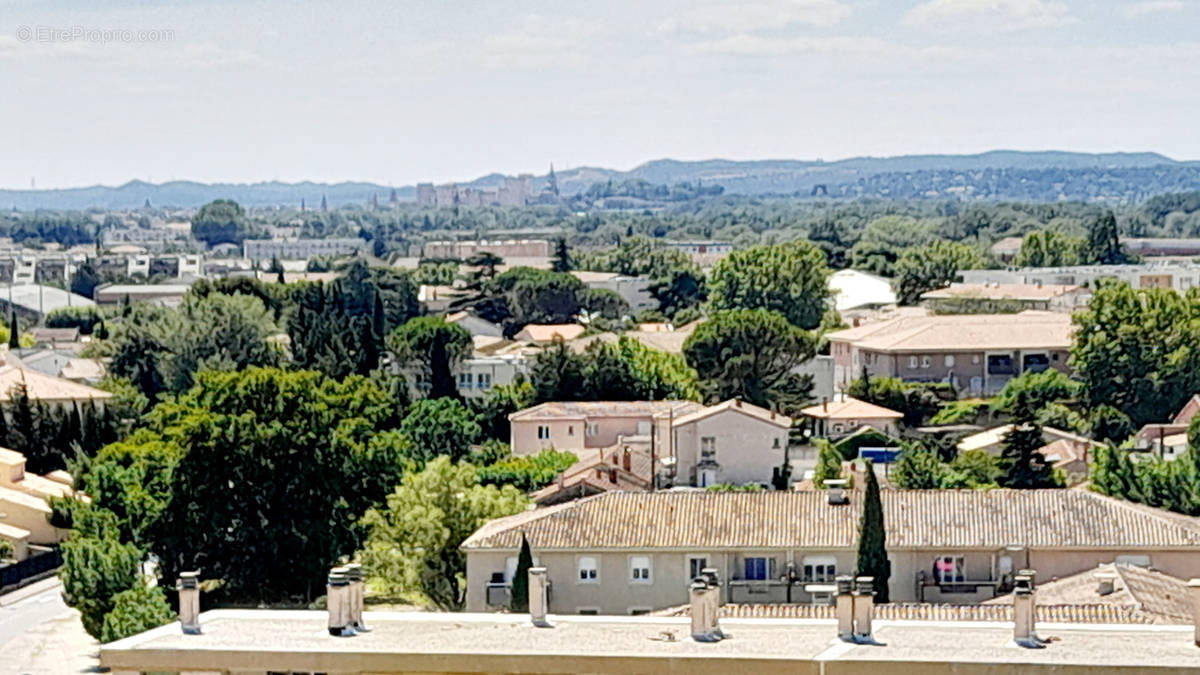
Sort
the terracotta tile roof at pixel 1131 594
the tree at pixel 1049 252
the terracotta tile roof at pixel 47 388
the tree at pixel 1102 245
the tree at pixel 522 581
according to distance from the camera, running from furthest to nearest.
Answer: the tree at pixel 1049 252 → the tree at pixel 1102 245 → the terracotta tile roof at pixel 47 388 → the tree at pixel 522 581 → the terracotta tile roof at pixel 1131 594

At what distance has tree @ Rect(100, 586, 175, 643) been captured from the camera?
39.5m

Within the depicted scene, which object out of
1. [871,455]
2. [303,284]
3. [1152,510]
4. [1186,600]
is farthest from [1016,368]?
[1186,600]

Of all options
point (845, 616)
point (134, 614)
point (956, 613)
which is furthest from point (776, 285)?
point (845, 616)

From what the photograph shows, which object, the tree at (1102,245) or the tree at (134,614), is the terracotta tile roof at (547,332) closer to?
the tree at (1102,245)

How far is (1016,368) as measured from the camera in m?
84.5

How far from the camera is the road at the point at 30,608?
4635 centimetres

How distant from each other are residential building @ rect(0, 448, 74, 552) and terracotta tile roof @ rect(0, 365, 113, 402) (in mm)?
11076

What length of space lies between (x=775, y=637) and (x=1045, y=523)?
19.3 meters

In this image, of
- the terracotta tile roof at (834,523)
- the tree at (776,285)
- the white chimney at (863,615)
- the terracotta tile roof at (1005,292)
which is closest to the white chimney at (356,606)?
the white chimney at (863,615)

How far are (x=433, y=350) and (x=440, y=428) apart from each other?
38.4ft

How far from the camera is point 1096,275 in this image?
119m

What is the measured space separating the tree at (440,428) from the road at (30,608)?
41.3 ft

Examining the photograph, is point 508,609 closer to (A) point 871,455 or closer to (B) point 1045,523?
(B) point 1045,523

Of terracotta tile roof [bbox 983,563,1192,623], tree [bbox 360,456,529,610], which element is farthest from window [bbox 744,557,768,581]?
tree [bbox 360,456,529,610]
